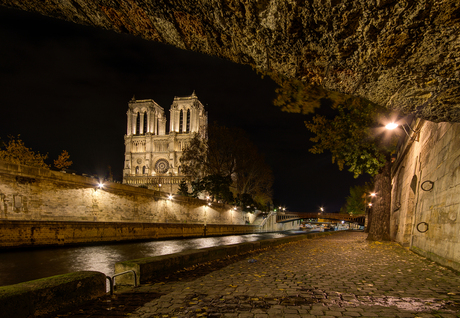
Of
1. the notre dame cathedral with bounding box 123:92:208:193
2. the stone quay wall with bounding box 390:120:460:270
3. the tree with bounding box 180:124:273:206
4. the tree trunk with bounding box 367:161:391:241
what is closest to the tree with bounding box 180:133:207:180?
the tree with bounding box 180:124:273:206

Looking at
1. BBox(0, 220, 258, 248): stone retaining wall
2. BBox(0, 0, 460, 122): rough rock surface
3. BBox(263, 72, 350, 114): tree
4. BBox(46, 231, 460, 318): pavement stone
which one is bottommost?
BBox(0, 220, 258, 248): stone retaining wall

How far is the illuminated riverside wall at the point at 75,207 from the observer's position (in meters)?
15.3

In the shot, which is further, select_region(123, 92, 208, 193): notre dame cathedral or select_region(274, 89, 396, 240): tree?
select_region(123, 92, 208, 193): notre dame cathedral

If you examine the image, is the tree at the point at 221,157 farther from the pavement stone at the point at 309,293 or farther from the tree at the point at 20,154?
the pavement stone at the point at 309,293

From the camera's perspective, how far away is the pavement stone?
10.6 ft

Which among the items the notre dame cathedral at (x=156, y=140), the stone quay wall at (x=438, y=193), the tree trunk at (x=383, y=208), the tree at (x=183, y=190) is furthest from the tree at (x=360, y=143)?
the notre dame cathedral at (x=156, y=140)

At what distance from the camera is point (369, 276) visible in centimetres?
523

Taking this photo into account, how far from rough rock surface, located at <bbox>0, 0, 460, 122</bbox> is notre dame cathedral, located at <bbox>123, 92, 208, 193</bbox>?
233ft

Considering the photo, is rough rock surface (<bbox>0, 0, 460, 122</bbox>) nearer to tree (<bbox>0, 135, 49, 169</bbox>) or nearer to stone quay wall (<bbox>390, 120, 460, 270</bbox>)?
stone quay wall (<bbox>390, 120, 460, 270</bbox>)

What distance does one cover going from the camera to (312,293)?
13.2ft

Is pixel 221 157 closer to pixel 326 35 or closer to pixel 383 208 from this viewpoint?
pixel 383 208

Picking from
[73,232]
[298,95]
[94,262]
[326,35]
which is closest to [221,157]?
[73,232]

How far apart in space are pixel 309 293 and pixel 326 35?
3357 mm

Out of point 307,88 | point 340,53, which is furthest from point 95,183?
point 340,53
